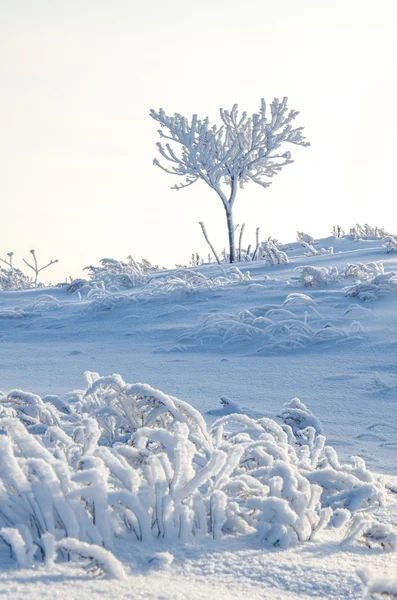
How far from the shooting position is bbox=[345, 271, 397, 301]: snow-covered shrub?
5.32 m

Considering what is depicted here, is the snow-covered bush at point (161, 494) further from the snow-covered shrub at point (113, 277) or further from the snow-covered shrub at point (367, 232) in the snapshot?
the snow-covered shrub at point (367, 232)

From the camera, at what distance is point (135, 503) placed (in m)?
1.16

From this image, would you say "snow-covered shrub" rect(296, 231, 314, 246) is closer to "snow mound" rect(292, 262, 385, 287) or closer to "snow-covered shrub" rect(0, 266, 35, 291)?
"snow-covered shrub" rect(0, 266, 35, 291)

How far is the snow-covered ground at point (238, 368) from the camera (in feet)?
3.49

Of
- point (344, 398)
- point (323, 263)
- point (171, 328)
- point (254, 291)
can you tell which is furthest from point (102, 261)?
point (344, 398)

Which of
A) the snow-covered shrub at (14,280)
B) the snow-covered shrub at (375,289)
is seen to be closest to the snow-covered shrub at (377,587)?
the snow-covered shrub at (375,289)

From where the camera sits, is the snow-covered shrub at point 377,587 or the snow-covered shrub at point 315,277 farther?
the snow-covered shrub at point 315,277

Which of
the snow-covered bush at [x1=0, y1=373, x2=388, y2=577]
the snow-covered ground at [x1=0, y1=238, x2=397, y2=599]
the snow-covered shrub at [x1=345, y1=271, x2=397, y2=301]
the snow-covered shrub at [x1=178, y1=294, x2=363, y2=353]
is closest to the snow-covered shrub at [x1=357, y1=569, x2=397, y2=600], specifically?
the snow-covered ground at [x1=0, y1=238, x2=397, y2=599]

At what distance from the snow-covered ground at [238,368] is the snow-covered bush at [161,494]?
0.11ft

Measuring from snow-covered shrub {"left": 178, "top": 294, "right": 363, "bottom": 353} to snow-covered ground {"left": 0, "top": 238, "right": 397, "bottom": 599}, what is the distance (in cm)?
1

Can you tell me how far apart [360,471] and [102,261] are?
8.58 metres

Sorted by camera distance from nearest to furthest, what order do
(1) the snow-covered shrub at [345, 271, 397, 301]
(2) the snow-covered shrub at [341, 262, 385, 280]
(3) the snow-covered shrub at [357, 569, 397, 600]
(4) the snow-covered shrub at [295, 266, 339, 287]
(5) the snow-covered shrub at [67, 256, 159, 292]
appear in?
1. (3) the snow-covered shrub at [357, 569, 397, 600]
2. (1) the snow-covered shrub at [345, 271, 397, 301]
3. (4) the snow-covered shrub at [295, 266, 339, 287]
4. (2) the snow-covered shrub at [341, 262, 385, 280]
5. (5) the snow-covered shrub at [67, 256, 159, 292]

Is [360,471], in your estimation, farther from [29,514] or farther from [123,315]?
[123,315]

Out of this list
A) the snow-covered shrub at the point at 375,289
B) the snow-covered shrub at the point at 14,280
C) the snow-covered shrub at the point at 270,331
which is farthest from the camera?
the snow-covered shrub at the point at 14,280
